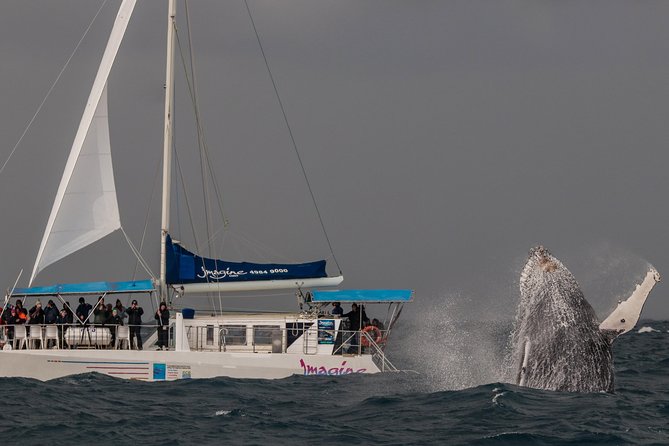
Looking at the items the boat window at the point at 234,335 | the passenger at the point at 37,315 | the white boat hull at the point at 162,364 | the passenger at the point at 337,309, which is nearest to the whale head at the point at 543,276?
the white boat hull at the point at 162,364

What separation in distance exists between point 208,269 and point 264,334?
7.62 feet

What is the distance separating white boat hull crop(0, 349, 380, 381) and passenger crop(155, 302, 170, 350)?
3.03 ft

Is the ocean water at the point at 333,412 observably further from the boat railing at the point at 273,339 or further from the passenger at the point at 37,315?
the passenger at the point at 37,315

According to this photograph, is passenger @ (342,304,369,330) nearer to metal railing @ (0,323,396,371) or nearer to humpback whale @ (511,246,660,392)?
metal railing @ (0,323,396,371)

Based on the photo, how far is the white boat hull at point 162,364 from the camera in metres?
24.2

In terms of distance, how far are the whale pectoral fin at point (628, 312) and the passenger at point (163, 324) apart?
1401 centimetres

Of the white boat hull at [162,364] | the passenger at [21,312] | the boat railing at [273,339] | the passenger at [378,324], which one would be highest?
the passenger at [21,312]

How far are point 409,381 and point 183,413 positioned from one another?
6.73m

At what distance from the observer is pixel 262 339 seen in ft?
86.6

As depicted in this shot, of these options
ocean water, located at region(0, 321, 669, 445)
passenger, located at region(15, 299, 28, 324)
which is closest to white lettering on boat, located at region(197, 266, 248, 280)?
ocean water, located at region(0, 321, 669, 445)

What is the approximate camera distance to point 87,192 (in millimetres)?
26703

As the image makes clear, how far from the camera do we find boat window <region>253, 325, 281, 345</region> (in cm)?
2617

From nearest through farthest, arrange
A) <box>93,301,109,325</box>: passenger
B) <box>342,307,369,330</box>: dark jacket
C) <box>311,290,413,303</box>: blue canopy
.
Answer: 1. <box>93,301,109,325</box>: passenger
2. <box>311,290,413,303</box>: blue canopy
3. <box>342,307,369,330</box>: dark jacket

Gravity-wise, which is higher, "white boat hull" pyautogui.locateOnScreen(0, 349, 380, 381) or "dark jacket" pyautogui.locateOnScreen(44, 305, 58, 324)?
"dark jacket" pyautogui.locateOnScreen(44, 305, 58, 324)
